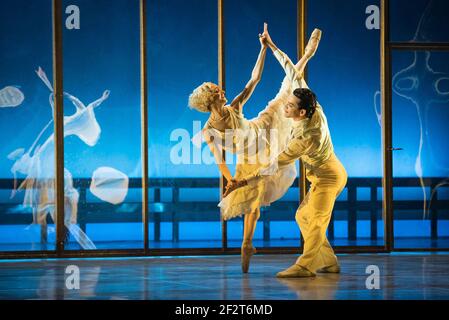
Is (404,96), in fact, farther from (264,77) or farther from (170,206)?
(170,206)

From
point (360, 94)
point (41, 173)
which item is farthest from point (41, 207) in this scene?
point (360, 94)

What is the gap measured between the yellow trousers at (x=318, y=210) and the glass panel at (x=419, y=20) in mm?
3473

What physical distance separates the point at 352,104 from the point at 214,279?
3808 mm

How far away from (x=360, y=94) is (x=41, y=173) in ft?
11.4

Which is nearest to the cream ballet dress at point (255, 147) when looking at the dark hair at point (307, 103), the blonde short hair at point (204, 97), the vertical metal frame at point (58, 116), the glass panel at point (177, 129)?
the blonde short hair at point (204, 97)

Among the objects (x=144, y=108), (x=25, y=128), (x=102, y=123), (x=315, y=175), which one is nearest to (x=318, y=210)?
(x=315, y=175)

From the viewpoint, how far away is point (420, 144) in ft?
36.1

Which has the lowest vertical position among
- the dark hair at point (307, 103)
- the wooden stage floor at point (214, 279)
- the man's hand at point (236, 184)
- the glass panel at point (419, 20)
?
the wooden stage floor at point (214, 279)

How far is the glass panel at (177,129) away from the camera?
10.5m

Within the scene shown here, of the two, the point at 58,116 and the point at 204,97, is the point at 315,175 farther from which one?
the point at 58,116

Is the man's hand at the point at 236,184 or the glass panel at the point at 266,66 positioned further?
the glass panel at the point at 266,66

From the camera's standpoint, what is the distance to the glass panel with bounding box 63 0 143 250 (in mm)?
10406

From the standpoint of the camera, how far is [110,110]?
1043cm

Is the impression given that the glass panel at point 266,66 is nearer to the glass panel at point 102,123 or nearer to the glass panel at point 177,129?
the glass panel at point 177,129
